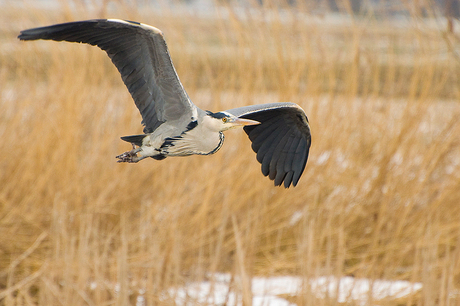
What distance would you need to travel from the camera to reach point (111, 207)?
3.37 m

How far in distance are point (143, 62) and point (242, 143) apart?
6.61 feet

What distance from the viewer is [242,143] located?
3.11 metres

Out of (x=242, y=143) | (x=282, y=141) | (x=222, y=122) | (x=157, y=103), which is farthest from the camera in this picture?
(x=242, y=143)

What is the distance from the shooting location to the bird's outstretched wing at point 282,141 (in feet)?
4.25

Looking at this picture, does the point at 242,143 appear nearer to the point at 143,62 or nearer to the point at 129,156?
the point at 143,62

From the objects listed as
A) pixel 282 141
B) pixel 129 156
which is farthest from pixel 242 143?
pixel 129 156

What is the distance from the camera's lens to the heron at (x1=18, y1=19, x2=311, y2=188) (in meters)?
0.92

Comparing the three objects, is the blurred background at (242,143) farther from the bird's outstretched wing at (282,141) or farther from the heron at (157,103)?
the heron at (157,103)

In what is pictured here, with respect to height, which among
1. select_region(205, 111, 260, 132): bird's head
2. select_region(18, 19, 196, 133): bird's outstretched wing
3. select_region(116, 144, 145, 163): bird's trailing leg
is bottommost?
select_region(116, 144, 145, 163): bird's trailing leg

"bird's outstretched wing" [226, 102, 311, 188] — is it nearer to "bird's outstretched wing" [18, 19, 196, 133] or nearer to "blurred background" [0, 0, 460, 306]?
"bird's outstretched wing" [18, 19, 196, 133]

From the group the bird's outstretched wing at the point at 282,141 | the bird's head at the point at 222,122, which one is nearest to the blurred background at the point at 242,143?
the bird's outstretched wing at the point at 282,141

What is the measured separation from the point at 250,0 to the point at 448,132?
158cm

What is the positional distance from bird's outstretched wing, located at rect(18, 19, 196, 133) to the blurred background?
1.83 metres

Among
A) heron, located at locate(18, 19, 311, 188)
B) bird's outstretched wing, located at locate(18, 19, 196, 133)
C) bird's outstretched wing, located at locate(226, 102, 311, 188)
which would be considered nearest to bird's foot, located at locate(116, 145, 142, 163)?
heron, located at locate(18, 19, 311, 188)
